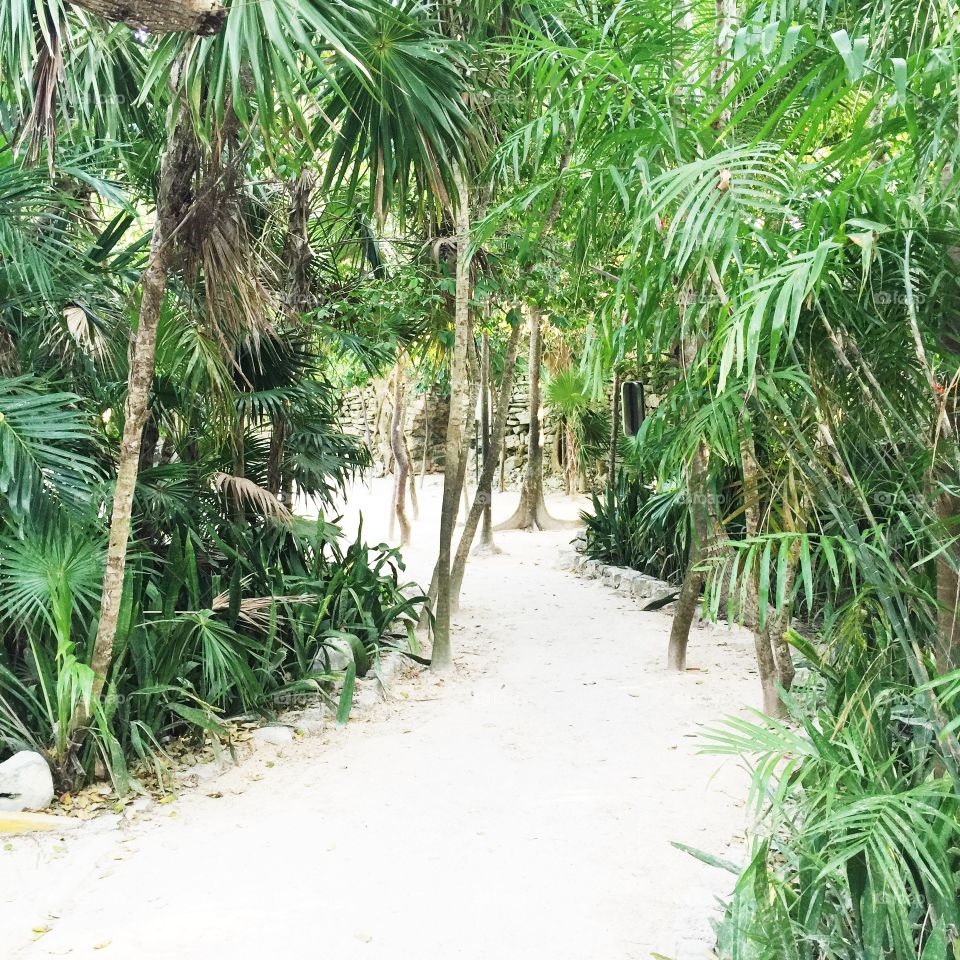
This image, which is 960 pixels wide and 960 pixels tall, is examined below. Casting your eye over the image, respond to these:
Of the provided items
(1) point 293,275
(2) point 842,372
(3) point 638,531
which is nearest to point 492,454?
(3) point 638,531

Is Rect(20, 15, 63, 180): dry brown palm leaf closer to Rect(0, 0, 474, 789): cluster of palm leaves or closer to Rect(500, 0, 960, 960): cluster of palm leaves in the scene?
Rect(0, 0, 474, 789): cluster of palm leaves

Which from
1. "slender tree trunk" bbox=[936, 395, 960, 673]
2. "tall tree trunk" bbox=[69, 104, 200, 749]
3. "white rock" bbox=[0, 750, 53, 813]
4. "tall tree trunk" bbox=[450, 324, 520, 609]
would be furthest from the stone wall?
"slender tree trunk" bbox=[936, 395, 960, 673]

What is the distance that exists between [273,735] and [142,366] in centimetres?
177

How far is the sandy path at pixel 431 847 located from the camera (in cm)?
250

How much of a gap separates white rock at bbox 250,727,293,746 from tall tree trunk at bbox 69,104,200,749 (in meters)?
0.82

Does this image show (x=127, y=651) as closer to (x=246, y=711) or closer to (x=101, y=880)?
(x=246, y=711)

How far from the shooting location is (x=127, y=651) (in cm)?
392

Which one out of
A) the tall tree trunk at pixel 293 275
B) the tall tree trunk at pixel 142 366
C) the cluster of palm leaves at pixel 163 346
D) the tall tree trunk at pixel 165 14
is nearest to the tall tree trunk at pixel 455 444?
the cluster of palm leaves at pixel 163 346

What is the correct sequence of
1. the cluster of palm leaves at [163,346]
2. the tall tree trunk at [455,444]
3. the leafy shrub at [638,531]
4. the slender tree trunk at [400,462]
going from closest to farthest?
the cluster of palm leaves at [163,346]
the tall tree trunk at [455,444]
the leafy shrub at [638,531]
the slender tree trunk at [400,462]

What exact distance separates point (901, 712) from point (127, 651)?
121 inches

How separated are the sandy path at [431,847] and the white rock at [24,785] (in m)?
0.18

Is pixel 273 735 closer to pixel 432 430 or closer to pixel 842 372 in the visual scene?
pixel 842 372

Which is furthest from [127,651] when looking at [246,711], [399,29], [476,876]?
[399,29]

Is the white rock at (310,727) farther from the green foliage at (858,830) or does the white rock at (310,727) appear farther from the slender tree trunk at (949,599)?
the slender tree trunk at (949,599)
